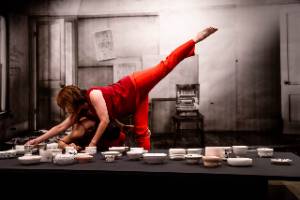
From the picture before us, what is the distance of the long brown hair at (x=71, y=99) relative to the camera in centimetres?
338

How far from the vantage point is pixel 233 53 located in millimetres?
6008

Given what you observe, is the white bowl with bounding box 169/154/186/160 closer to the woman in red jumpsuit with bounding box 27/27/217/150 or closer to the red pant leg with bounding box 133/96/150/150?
the woman in red jumpsuit with bounding box 27/27/217/150

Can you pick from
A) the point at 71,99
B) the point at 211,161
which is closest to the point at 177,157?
the point at 211,161

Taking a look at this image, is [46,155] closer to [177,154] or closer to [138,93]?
[177,154]

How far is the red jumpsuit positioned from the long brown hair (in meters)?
0.36

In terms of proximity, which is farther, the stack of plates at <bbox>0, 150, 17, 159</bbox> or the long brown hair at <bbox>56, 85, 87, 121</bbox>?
the long brown hair at <bbox>56, 85, 87, 121</bbox>

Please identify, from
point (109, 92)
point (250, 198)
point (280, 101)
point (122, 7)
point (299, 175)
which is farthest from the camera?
point (122, 7)

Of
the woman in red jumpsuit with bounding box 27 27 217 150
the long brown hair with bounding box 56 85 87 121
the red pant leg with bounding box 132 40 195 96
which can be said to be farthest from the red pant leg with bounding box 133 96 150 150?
the long brown hair with bounding box 56 85 87 121

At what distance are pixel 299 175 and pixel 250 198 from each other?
0.33 m

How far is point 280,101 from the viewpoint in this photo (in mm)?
5836

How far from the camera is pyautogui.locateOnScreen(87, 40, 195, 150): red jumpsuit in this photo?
3871 mm

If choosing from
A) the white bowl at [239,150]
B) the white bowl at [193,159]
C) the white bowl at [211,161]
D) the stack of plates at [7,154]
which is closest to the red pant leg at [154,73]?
the stack of plates at [7,154]

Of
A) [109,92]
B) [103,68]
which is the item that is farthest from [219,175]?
[103,68]

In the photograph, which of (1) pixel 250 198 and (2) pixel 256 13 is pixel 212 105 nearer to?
(2) pixel 256 13
